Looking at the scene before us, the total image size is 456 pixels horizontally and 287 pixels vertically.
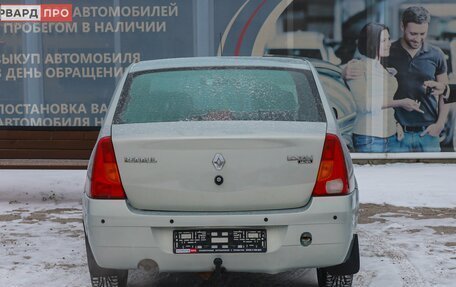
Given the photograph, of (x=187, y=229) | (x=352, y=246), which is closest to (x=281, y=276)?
(x=352, y=246)

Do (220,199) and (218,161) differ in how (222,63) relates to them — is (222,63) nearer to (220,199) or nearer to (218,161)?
(218,161)

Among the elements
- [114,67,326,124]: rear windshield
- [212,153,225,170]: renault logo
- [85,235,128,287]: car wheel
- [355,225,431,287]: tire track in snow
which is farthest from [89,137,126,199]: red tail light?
[355,225,431,287]: tire track in snow

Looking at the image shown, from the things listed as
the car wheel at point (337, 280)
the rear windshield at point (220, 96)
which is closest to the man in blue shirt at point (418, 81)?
the rear windshield at point (220, 96)

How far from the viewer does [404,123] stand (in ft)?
35.8

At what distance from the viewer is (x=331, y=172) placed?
12.7 ft

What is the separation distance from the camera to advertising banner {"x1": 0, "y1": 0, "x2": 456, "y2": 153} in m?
10.8

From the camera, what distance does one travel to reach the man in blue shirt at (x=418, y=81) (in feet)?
35.5

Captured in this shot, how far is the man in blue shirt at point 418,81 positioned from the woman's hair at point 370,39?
0.81 ft

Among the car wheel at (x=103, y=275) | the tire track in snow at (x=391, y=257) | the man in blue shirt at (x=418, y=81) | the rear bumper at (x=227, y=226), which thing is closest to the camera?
the rear bumper at (x=227, y=226)

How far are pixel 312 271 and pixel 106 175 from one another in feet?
6.74

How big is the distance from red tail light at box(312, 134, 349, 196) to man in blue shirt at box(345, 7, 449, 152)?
7174 mm

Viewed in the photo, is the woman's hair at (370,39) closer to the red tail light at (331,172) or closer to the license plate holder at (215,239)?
the red tail light at (331,172)

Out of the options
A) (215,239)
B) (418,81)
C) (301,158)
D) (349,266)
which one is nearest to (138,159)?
(215,239)

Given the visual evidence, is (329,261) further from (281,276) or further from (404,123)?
(404,123)
